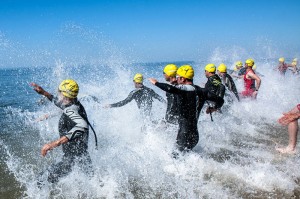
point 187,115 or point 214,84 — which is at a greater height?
point 214,84

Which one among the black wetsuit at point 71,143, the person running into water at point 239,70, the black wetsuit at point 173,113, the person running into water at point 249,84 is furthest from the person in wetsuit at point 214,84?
the person running into water at point 239,70

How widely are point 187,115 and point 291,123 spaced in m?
2.78

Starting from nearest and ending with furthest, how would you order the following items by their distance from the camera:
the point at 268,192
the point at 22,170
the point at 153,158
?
the point at 268,192 < the point at 153,158 < the point at 22,170

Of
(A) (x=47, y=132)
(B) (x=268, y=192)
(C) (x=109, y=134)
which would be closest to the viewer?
(B) (x=268, y=192)

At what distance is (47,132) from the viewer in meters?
11.1

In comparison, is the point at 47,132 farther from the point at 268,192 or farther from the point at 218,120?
the point at 268,192

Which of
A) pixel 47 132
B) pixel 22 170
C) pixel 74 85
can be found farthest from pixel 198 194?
pixel 47 132

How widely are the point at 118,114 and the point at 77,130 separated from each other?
7.04 metres

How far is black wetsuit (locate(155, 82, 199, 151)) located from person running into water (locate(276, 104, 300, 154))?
2.11 meters

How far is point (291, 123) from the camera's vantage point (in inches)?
264

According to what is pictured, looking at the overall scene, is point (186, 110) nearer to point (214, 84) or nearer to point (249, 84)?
point (214, 84)

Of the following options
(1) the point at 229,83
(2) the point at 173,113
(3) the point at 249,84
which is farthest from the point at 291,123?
(3) the point at 249,84

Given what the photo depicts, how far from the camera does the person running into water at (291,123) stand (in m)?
6.30

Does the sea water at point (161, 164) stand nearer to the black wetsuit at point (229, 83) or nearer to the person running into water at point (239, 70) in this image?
the black wetsuit at point (229, 83)
